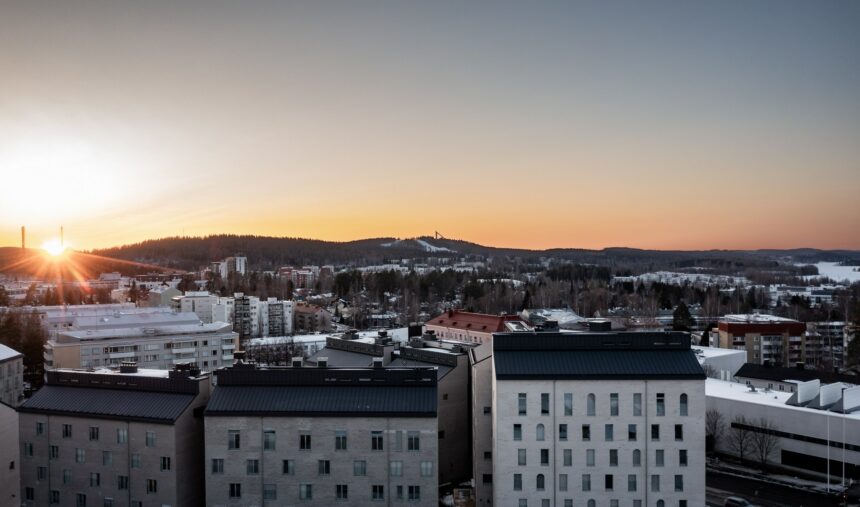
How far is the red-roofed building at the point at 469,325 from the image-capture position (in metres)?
73.2

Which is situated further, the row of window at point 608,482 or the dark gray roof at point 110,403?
the dark gray roof at point 110,403

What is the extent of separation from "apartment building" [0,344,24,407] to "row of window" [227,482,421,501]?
36653mm

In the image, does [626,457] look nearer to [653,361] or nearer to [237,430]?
[653,361]

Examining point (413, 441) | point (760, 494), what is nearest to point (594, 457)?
point (413, 441)

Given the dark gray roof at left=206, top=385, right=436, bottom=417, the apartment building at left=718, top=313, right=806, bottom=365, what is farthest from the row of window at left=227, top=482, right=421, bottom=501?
the apartment building at left=718, top=313, right=806, bottom=365

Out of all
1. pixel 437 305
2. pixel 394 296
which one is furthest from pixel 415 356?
pixel 394 296

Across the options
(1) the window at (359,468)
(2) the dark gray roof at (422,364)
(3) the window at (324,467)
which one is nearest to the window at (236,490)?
(3) the window at (324,467)

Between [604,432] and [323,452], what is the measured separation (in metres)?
12.8

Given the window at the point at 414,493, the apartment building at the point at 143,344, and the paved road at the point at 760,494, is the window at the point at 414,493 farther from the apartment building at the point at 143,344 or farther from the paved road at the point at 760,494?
the apartment building at the point at 143,344

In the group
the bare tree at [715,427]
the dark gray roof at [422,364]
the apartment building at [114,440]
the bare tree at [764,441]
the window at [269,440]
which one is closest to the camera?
the window at [269,440]

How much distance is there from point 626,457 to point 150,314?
6617cm

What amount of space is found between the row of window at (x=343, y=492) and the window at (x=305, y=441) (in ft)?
5.31

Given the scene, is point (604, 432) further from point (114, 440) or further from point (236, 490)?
point (114, 440)

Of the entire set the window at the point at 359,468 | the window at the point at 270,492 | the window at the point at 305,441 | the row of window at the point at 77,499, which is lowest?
the row of window at the point at 77,499
